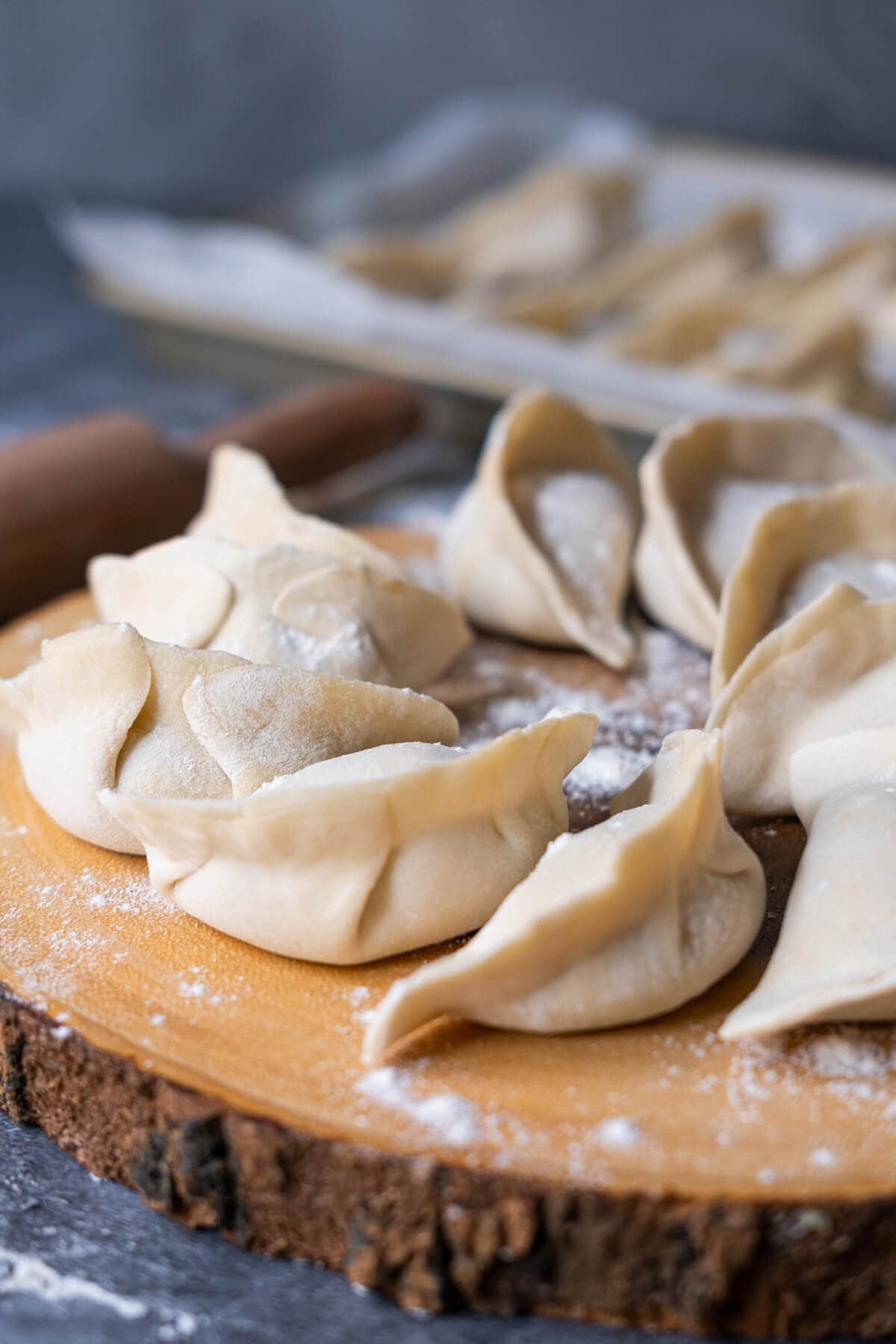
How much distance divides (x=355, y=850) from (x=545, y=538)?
0.57 metres

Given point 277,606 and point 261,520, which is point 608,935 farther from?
point 261,520

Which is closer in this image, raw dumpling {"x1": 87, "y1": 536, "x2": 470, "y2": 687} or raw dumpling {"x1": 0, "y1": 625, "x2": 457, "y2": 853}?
raw dumpling {"x1": 0, "y1": 625, "x2": 457, "y2": 853}

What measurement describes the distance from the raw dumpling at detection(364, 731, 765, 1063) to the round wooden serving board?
3cm

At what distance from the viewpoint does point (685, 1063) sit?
3.00ft

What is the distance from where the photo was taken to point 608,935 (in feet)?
3.02

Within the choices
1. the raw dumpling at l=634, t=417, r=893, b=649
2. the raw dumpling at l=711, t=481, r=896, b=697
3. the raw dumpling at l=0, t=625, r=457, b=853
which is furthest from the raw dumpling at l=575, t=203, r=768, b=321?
the raw dumpling at l=0, t=625, r=457, b=853

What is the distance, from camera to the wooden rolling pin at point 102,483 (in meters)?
1.72

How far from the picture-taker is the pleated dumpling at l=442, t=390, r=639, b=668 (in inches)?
55.6

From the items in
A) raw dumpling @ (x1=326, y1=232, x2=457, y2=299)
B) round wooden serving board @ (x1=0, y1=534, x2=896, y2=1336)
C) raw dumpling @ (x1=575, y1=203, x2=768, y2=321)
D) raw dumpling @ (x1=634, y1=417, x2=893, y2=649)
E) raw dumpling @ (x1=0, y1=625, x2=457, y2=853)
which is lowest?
raw dumpling @ (x1=575, y1=203, x2=768, y2=321)

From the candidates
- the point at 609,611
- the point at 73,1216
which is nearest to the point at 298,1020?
the point at 73,1216

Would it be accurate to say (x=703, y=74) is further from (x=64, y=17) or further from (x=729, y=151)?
(x=64, y=17)

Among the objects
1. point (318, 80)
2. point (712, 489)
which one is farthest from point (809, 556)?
point (318, 80)

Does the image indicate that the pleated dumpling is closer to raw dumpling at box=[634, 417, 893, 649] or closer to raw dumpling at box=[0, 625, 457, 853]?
raw dumpling at box=[634, 417, 893, 649]

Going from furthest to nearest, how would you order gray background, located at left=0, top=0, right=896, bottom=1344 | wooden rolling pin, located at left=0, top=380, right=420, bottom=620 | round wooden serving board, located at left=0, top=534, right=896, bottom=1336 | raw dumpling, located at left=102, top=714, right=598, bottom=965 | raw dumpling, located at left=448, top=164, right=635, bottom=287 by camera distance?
gray background, located at left=0, top=0, right=896, bottom=1344, raw dumpling, located at left=448, top=164, right=635, bottom=287, wooden rolling pin, located at left=0, top=380, right=420, bottom=620, raw dumpling, located at left=102, top=714, right=598, bottom=965, round wooden serving board, located at left=0, top=534, right=896, bottom=1336
